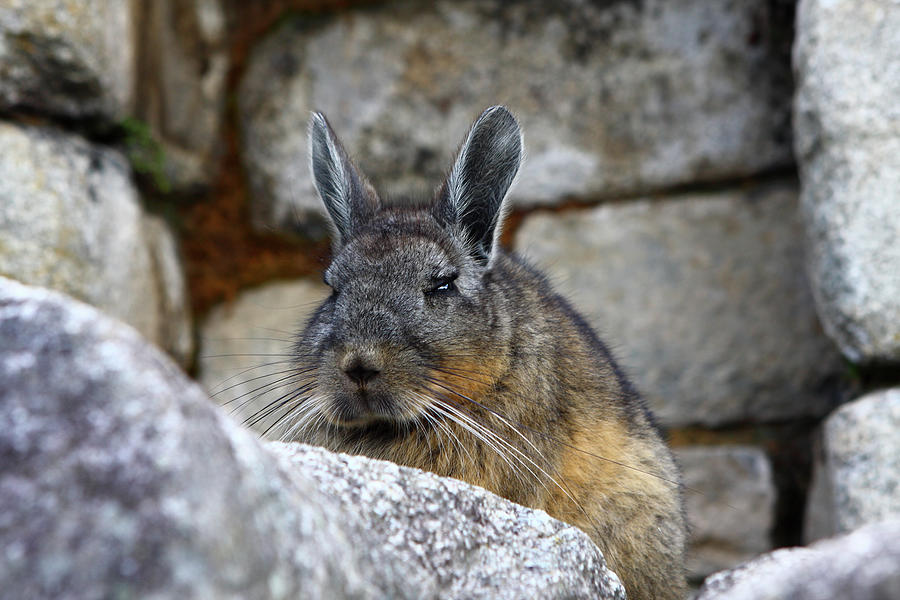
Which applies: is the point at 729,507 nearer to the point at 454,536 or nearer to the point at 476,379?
the point at 476,379

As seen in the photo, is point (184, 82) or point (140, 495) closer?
point (140, 495)

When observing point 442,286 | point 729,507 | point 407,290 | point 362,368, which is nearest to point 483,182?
point 442,286

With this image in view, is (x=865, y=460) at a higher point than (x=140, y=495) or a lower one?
lower

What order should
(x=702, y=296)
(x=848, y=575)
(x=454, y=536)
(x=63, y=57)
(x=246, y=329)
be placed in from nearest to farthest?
(x=848, y=575) < (x=454, y=536) < (x=63, y=57) < (x=702, y=296) < (x=246, y=329)

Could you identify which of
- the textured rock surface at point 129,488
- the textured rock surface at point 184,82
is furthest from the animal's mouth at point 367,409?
the textured rock surface at point 184,82

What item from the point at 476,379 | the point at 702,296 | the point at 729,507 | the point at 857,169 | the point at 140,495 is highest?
the point at 857,169

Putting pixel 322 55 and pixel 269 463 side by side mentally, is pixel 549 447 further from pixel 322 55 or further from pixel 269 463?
pixel 322 55

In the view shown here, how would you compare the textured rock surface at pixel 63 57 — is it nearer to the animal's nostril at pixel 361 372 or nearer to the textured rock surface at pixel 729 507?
the animal's nostril at pixel 361 372
